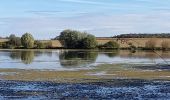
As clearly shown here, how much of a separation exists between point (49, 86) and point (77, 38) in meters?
87.5

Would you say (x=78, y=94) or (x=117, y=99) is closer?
(x=117, y=99)

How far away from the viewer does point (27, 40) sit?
372 ft

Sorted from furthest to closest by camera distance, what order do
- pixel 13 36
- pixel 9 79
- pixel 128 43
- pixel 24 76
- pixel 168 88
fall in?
pixel 13 36
pixel 128 43
pixel 24 76
pixel 9 79
pixel 168 88

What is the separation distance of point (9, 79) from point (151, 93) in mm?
10056

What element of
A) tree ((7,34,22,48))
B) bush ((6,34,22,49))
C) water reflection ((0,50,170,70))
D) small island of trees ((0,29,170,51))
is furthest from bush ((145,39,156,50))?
bush ((6,34,22,49))

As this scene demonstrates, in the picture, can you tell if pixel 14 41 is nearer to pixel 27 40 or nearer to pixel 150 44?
pixel 27 40

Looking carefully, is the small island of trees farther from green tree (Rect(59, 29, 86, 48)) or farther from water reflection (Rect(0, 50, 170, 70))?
water reflection (Rect(0, 50, 170, 70))

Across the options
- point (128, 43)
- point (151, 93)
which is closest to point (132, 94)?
point (151, 93)

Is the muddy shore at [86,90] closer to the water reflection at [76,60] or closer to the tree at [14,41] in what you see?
the water reflection at [76,60]

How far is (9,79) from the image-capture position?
29.2m

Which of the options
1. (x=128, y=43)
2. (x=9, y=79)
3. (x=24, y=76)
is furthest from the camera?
(x=128, y=43)

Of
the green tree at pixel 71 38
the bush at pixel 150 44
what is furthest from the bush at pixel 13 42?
the bush at pixel 150 44

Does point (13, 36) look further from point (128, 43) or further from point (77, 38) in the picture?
point (128, 43)

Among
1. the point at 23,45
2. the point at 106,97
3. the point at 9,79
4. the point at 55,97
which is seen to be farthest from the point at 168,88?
the point at 23,45
